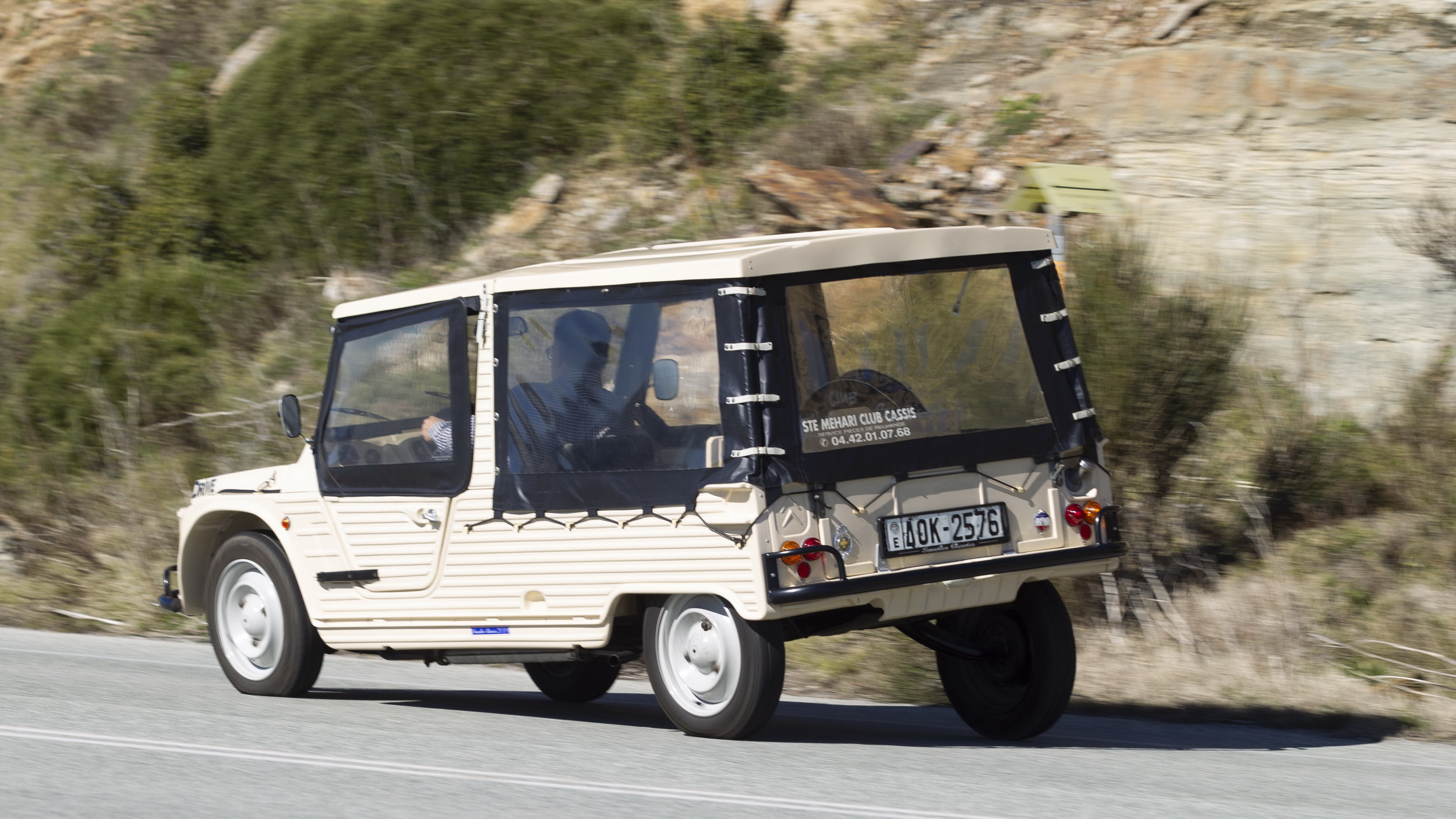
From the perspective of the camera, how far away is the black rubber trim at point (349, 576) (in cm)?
746

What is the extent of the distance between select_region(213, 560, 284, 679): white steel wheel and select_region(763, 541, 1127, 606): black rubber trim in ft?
10.5

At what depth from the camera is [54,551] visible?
13547mm

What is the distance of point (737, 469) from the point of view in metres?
6.14

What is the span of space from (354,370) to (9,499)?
28.8ft

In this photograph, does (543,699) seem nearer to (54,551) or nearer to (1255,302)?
(54,551)

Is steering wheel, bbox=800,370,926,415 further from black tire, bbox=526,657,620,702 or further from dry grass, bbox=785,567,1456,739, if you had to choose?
black tire, bbox=526,657,620,702

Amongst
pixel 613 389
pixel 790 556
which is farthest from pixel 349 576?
pixel 790 556

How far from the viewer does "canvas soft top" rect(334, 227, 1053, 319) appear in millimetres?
6277

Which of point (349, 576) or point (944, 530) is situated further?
point (349, 576)

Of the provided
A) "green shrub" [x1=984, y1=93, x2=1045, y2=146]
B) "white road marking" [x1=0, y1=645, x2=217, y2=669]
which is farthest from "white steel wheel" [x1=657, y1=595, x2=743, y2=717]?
"green shrub" [x1=984, y1=93, x2=1045, y2=146]

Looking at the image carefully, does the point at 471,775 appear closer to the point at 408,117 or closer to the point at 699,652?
the point at 699,652

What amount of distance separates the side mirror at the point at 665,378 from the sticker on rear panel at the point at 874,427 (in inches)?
22.9

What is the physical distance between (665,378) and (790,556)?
96cm

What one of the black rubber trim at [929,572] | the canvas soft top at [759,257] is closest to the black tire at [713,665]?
the black rubber trim at [929,572]
